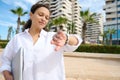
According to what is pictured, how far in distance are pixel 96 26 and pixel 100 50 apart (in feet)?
359


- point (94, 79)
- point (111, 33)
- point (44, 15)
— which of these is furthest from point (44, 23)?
point (111, 33)

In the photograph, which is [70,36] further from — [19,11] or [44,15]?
[19,11]

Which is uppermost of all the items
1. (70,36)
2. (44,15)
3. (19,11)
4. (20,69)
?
(19,11)

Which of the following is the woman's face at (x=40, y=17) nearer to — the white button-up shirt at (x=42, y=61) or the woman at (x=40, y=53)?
the woman at (x=40, y=53)

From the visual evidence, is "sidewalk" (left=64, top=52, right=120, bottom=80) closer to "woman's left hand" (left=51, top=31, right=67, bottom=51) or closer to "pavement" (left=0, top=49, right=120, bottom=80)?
"pavement" (left=0, top=49, right=120, bottom=80)

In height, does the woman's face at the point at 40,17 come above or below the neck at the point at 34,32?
above

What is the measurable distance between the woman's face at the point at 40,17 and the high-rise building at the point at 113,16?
60.9 meters

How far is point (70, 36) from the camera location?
1691 millimetres

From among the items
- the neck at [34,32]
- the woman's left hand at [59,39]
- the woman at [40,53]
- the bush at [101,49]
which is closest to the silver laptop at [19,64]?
the woman at [40,53]

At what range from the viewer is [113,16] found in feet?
213

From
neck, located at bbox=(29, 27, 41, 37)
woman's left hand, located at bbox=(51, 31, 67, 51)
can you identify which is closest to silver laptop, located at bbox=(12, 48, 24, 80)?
neck, located at bbox=(29, 27, 41, 37)

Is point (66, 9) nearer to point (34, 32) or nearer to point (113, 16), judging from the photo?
point (113, 16)

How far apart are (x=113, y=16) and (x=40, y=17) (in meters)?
64.6

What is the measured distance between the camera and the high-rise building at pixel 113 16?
205 ft
